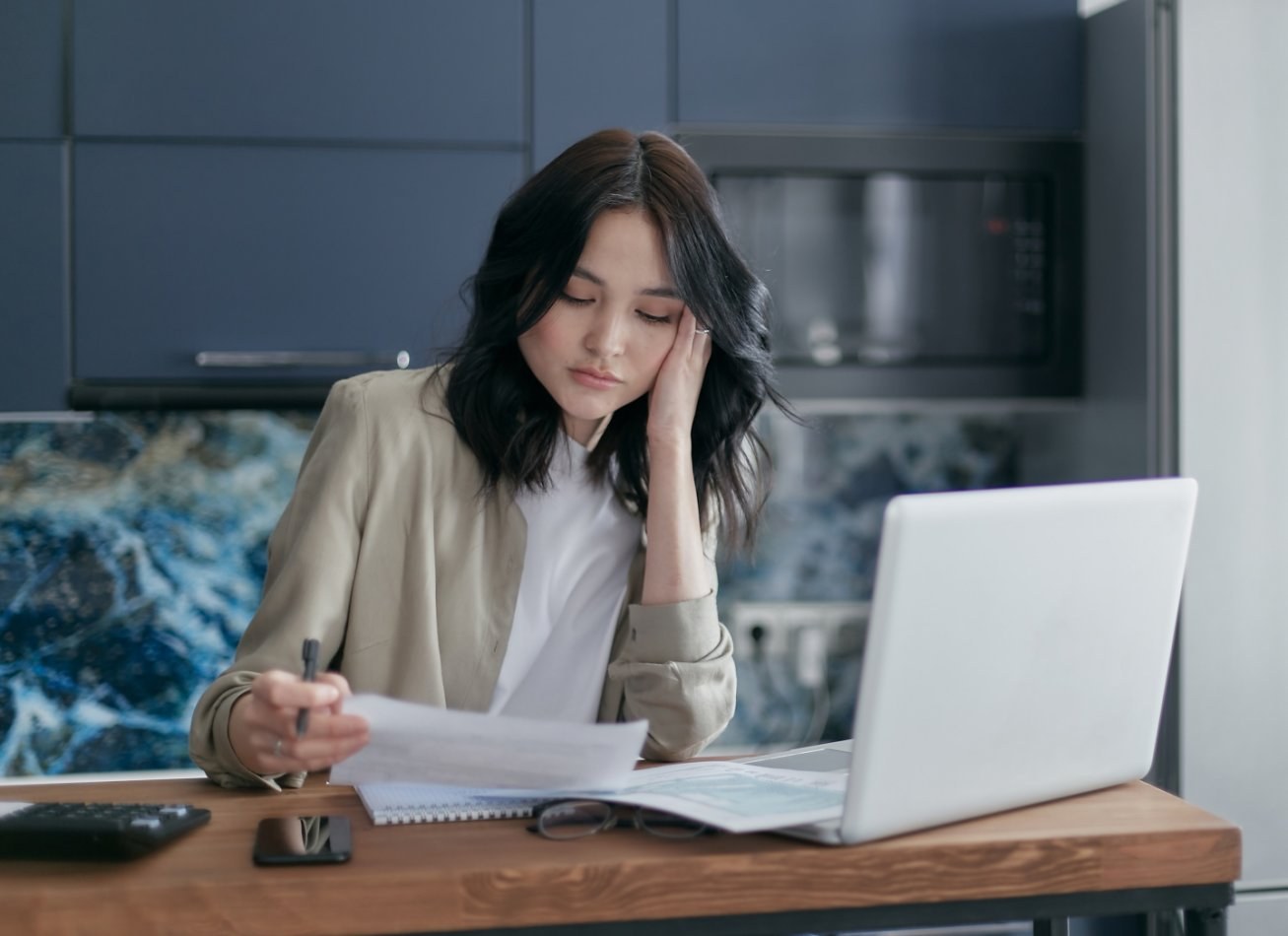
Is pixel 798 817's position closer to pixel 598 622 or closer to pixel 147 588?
pixel 598 622

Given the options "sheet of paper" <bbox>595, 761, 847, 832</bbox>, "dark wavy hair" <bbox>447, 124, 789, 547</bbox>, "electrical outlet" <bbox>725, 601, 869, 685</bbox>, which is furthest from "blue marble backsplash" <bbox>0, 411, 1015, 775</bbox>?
"sheet of paper" <bbox>595, 761, 847, 832</bbox>

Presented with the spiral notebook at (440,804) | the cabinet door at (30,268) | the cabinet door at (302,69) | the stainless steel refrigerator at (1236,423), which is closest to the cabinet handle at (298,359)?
the cabinet door at (30,268)

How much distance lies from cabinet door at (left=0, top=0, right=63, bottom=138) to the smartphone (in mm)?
1458

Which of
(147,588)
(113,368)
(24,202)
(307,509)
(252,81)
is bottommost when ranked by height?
(147,588)

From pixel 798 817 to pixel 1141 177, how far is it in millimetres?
1564

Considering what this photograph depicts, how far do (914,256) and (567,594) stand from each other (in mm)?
Result: 1115

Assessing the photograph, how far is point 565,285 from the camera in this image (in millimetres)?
1355

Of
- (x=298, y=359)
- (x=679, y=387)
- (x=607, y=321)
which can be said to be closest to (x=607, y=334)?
(x=607, y=321)

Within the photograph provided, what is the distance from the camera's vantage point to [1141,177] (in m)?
2.18

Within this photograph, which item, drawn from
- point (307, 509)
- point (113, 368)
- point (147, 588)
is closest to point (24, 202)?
point (113, 368)

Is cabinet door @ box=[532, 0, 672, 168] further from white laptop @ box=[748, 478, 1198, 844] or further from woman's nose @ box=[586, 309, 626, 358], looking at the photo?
white laptop @ box=[748, 478, 1198, 844]

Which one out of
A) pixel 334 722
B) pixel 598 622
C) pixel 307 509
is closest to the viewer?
pixel 334 722

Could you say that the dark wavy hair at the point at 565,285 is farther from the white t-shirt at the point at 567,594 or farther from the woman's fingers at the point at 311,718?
the woman's fingers at the point at 311,718

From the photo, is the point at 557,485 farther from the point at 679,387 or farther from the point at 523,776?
the point at 523,776
